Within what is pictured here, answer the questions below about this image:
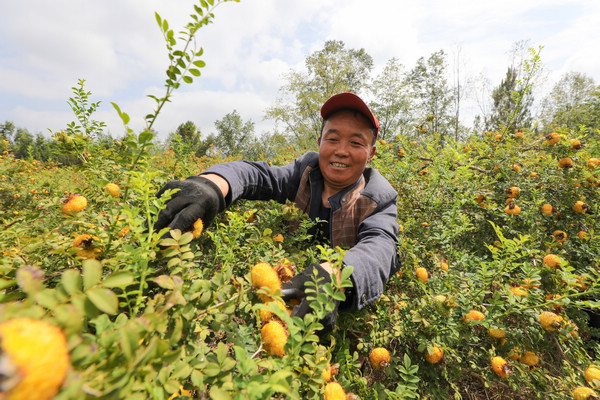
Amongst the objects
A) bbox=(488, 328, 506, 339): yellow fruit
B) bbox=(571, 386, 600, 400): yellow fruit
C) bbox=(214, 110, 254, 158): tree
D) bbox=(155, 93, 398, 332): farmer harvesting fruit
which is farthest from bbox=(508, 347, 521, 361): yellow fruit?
bbox=(214, 110, 254, 158): tree

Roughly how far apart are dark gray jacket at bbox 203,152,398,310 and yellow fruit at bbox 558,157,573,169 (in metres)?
2.01

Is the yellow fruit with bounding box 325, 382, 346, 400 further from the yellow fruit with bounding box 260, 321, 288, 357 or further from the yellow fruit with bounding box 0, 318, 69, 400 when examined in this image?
the yellow fruit with bounding box 0, 318, 69, 400

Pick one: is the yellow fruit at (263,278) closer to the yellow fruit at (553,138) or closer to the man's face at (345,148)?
the man's face at (345,148)

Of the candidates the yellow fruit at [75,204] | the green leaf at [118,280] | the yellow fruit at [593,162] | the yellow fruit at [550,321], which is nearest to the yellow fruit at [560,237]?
the yellow fruit at [593,162]

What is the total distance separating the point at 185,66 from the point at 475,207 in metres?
2.77

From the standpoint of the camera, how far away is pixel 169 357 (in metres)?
0.41

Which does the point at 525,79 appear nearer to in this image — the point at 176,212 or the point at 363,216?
the point at 363,216

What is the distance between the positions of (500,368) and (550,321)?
38cm

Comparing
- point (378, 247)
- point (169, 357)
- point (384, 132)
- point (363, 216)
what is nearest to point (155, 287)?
point (169, 357)

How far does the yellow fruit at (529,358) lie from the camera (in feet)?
4.79

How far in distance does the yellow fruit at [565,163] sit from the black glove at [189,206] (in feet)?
11.1

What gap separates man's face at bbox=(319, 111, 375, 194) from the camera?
2047 mm

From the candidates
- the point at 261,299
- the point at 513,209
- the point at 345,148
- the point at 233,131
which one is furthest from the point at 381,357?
the point at 233,131

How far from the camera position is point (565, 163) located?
2566 mm
